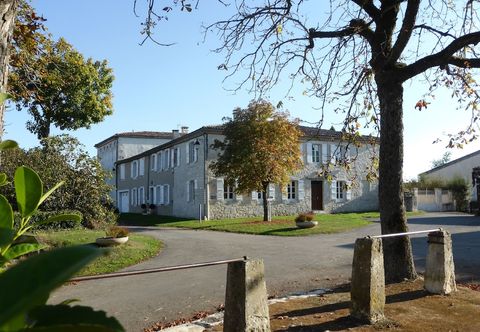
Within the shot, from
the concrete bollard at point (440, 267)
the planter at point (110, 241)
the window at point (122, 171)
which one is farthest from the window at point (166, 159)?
the concrete bollard at point (440, 267)

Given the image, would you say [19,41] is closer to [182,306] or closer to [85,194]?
[182,306]

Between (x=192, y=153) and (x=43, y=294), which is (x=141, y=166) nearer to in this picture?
(x=192, y=153)

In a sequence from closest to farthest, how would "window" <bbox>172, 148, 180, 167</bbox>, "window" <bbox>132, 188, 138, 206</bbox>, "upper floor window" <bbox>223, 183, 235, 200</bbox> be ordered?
"upper floor window" <bbox>223, 183, 235, 200</bbox> < "window" <bbox>172, 148, 180, 167</bbox> < "window" <bbox>132, 188, 138, 206</bbox>

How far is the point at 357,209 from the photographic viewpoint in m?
36.2

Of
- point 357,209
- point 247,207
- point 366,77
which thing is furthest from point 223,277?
point 357,209

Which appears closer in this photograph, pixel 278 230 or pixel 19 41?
pixel 19 41

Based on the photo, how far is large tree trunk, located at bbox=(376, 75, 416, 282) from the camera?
7934 mm

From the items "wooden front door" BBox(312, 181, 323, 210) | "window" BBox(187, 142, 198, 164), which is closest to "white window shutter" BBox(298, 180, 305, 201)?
"wooden front door" BBox(312, 181, 323, 210)

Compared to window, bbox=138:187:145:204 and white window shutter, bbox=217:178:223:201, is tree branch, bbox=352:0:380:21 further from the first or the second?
window, bbox=138:187:145:204

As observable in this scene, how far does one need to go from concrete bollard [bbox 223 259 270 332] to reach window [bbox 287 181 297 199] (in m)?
29.0

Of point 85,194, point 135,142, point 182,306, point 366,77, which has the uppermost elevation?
point 135,142

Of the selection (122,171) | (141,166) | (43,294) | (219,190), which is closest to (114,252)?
(43,294)

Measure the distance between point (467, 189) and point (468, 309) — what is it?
35745mm

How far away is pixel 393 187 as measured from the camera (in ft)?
26.1
